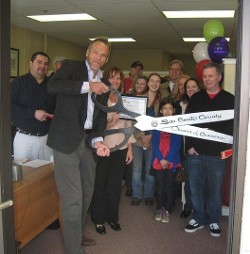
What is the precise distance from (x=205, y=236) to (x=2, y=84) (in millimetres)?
2346

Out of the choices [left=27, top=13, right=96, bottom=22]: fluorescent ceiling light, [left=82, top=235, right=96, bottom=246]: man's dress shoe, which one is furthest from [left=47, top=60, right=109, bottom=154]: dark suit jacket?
[left=27, top=13, right=96, bottom=22]: fluorescent ceiling light

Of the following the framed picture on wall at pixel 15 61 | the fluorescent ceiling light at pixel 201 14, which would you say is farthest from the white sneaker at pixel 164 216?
the framed picture on wall at pixel 15 61

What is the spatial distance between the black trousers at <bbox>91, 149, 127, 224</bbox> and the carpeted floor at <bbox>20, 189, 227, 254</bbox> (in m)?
0.17

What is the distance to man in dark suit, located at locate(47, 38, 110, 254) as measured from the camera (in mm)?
2193

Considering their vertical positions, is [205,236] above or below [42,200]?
below

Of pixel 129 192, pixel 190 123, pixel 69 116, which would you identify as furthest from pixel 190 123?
pixel 129 192

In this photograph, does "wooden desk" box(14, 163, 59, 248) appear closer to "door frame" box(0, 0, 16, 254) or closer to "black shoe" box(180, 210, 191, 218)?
"door frame" box(0, 0, 16, 254)

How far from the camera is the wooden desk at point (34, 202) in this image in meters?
2.42

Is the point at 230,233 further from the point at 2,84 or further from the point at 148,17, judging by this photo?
the point at 148,17

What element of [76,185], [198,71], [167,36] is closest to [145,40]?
[167,36]

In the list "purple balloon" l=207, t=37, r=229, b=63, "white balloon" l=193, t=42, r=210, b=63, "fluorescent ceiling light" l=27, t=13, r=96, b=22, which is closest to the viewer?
"purple balloon" l=207, t=37, r=229, b=63

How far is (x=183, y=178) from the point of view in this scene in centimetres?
353

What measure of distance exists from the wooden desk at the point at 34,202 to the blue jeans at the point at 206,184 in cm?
119

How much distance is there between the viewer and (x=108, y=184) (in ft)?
10.2
